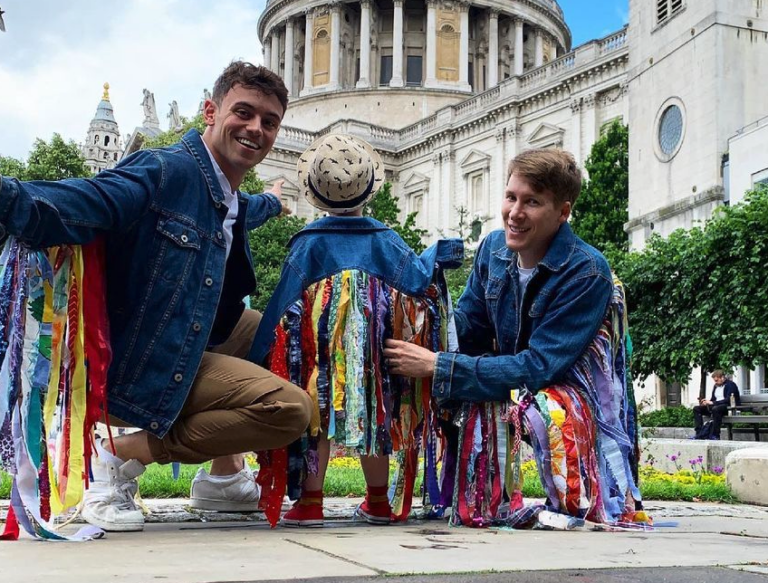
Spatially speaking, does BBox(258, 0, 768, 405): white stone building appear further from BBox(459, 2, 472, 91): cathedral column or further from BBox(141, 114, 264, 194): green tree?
BBox(141, 114, 264, 194): green tree

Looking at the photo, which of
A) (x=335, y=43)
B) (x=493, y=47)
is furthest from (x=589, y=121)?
(x=335, y=43)

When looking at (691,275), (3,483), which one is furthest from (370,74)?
(3,483)

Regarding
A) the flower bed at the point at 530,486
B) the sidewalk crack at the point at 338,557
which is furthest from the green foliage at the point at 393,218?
the sidewalk crack at the point at 338,557

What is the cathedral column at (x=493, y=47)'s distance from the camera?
61062mm

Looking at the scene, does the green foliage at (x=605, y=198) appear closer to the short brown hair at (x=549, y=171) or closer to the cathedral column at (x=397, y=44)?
the short brown hair at (x=549, y=171)

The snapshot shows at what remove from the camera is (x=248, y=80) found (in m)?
3.66

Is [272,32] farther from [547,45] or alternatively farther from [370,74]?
[547,45]

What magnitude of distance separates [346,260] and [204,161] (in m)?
0.72

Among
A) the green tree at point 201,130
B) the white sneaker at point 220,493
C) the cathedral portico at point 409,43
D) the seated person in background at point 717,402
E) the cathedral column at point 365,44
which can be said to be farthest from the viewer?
the cathedral portico at point 409,43

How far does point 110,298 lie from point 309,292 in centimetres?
84

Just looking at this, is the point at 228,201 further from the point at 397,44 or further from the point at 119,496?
the point at 397,44

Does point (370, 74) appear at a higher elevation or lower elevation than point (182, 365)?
higher

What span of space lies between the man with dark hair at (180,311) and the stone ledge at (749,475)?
336 cm

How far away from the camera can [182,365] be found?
3.43 metres
